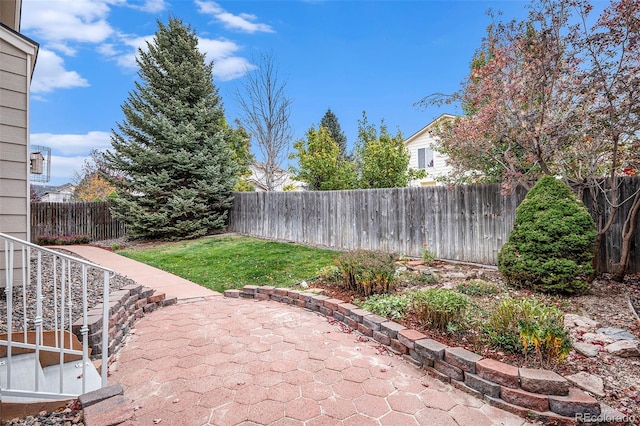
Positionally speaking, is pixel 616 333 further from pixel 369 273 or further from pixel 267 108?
pixel 267 108

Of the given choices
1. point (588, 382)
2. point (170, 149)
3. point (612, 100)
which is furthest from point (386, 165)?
point (588, 382)

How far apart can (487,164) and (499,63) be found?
7.58 feet

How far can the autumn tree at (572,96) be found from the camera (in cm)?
442

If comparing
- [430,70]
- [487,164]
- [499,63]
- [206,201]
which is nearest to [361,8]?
[430,70]

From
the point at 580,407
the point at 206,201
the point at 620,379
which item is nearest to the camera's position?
the point at 580,407

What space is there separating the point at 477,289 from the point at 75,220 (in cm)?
1480

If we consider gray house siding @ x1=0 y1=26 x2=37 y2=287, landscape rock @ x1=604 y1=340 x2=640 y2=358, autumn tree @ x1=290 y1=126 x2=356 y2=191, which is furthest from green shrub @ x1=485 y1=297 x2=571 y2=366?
autumn tree @ x1=290 y1=126 x2=356 y2=191

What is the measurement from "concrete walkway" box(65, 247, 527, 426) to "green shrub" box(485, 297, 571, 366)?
61 cm

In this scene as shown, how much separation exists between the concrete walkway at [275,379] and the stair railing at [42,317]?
47cm

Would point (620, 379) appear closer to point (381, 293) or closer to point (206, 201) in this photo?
point (381, 293)

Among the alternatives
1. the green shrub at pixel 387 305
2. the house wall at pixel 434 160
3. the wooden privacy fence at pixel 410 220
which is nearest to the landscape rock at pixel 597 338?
the green shrub at pixel 387 305

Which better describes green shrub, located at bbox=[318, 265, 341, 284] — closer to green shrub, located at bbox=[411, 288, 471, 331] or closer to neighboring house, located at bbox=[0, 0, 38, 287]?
green shrub, located at bbox=[411, 288, 471, 331]

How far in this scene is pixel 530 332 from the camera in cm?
256

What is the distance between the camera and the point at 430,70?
10484 millimetres
